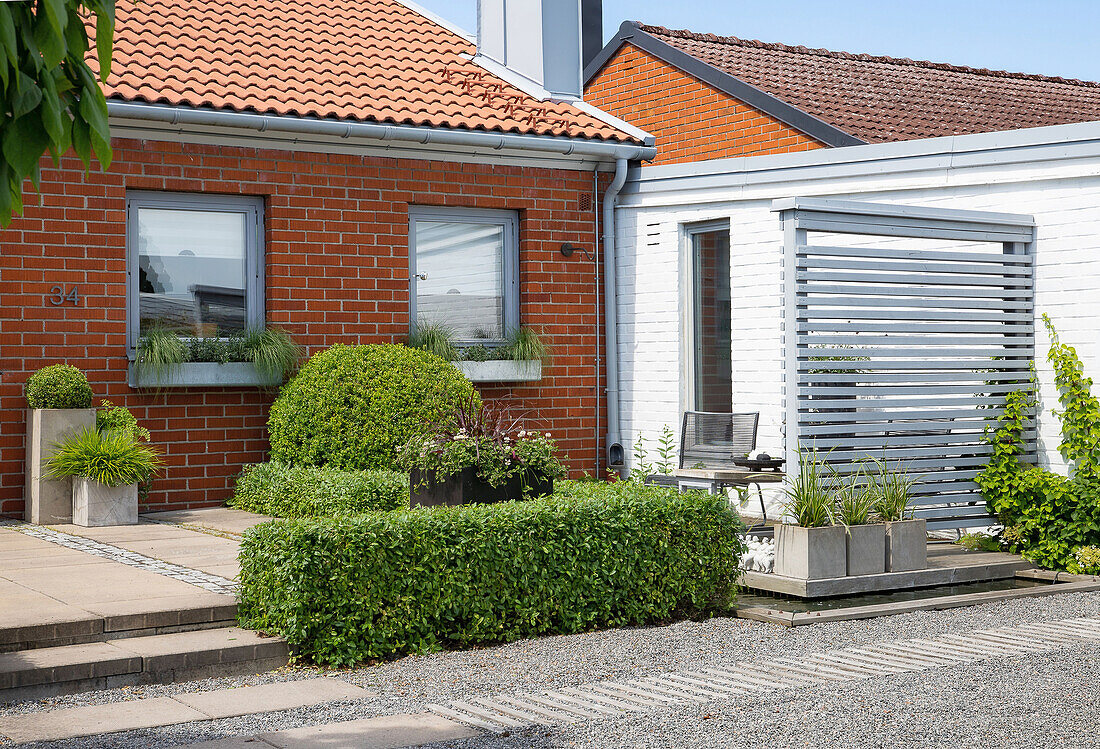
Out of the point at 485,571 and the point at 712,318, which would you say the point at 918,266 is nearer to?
the point at 712,318

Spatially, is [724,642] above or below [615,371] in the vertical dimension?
Answer: below

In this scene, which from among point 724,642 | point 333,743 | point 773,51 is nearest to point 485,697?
point 333,743

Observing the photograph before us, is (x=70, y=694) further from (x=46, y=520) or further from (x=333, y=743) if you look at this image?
(x=46, y=520)

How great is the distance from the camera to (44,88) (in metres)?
2.78

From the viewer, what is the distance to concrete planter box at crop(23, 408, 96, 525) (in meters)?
9.18

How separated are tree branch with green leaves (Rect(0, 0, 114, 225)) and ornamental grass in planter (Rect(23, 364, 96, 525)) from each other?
21.7 ft

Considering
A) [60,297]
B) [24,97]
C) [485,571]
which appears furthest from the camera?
[60,297]

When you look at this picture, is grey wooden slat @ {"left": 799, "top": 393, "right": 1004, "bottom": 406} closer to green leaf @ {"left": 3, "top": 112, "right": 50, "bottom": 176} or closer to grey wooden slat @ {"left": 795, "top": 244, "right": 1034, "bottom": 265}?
grey wooden slat @ {"left": 795, "top": 244, "right": 1034, "bottom": 265}

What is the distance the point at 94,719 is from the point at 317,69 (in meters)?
8.07

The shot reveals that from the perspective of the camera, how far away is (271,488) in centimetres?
967

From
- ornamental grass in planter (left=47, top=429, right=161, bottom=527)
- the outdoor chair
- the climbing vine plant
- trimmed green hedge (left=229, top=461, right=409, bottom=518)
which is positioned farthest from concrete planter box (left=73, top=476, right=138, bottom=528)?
the climbing vine plant

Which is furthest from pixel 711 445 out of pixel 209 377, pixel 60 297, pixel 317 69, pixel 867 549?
pixel 60 297

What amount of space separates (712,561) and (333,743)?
9.87 ft

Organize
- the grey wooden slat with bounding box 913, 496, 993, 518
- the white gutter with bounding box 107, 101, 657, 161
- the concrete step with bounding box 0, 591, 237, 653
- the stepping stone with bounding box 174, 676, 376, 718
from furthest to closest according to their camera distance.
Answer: the white gutter with bounding box 107, 101, 657, 161 → the grey wooden slat with bounding box 913, 496, 993, 518 → the concrete step with bounding box 0, 591, 237, 653 → the stepping stone with bounding box 174, 676, 376, 718
